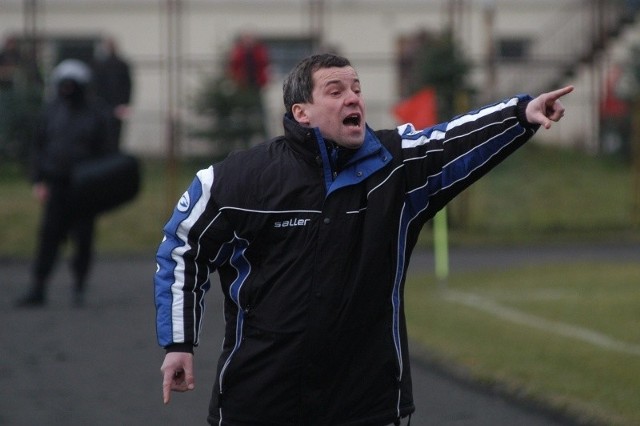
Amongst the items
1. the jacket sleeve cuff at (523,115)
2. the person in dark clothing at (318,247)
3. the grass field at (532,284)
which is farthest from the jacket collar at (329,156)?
the grass field at (532,284)

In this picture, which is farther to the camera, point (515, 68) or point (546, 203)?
point (515, 68)

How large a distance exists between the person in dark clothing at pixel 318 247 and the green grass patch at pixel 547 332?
2953mm

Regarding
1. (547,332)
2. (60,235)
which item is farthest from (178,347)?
(60,235)

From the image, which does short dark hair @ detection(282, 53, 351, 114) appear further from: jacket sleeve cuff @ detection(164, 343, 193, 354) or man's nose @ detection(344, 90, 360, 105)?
jacket sleeve cuff @ detection(164, 343, 193, 354)

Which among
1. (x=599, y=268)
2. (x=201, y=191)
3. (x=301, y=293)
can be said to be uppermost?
(x=201, y=191)

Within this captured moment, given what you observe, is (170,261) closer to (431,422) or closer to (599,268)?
(431,422)

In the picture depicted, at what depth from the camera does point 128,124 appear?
26.7 metres

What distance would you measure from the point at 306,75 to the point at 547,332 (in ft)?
22.3

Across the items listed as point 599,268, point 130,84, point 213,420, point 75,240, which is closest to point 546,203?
point 599,268

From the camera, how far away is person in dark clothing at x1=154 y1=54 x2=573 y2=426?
16.5ft

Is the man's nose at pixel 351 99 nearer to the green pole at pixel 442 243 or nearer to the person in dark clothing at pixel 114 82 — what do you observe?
the green pole at pixel 442 243

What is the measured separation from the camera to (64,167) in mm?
13953

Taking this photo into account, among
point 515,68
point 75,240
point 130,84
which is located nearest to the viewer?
point 75,240

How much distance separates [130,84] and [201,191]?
19414 mm
